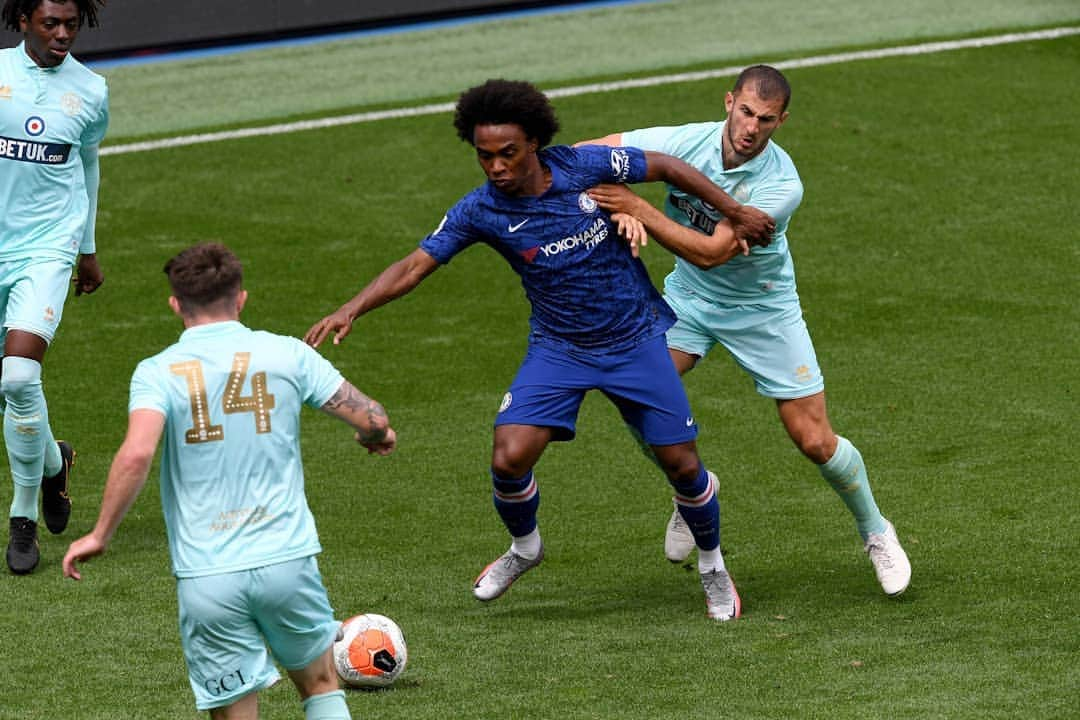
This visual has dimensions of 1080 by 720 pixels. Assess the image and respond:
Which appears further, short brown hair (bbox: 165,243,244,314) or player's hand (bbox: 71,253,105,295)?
player's hand (bbox: 71,253,105,295)

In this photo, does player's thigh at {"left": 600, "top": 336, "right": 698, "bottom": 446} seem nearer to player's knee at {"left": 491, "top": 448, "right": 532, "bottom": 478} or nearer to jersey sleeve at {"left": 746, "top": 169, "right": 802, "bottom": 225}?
player's knee at {"left": 491, "top": 448, "right": 532, "bottom": 478}

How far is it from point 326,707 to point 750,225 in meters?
3.01

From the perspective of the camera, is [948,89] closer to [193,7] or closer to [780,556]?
[193,7]

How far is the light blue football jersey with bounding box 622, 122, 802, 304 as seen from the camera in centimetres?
832

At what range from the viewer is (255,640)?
601 cm

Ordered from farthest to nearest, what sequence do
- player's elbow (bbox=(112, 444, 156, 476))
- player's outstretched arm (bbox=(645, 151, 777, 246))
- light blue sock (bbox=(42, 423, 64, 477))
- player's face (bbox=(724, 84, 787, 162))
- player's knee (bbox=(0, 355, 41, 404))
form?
light blue sock (bbox=(42, 423, 64, 477)) < player's knee (bbox=(0, 355, 41, 404)) < player's face (bbox=(724, 84, 787, 162)) < player's outstretched arm (bbox=(645, 151, 777, 246)) < player's elbow (bbox=(112, 444, 156, 476))

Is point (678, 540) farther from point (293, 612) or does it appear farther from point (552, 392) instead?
point (293, 612)

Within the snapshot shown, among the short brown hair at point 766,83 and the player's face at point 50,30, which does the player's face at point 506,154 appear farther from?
the player's face at point 50,30

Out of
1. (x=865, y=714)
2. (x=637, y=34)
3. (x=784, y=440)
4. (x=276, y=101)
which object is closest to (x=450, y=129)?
(x=276, y=101)

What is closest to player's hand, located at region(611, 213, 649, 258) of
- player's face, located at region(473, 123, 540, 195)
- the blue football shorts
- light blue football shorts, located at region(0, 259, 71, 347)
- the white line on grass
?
player's face, located at region(473, 123, 540, 195)

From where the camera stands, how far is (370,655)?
7316mm

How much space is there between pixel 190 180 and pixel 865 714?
36.1ft

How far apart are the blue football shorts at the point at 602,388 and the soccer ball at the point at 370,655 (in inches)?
46.2

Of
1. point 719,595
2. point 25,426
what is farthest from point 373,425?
point 25,426
